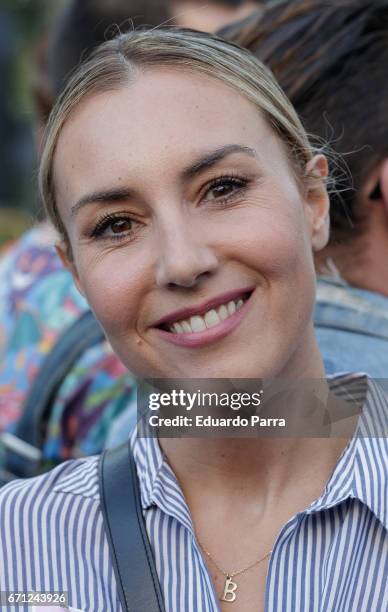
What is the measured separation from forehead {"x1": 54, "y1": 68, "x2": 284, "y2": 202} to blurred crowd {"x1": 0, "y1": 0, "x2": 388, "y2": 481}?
0.89 ft

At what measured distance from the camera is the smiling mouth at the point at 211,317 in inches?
76.4

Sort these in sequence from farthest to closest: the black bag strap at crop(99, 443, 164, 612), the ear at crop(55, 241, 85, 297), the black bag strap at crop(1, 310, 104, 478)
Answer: the black bag strap at crop(1, 310, 104, 478) → the ear at crop(55, 241, 85, 297) → the black bag strap at crop(99, 443, 164, 612)

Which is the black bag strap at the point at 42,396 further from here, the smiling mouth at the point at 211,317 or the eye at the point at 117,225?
the smiling mouth at the point at 211,317

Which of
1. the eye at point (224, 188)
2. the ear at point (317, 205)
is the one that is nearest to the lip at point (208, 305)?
the eye at point (224, 188)

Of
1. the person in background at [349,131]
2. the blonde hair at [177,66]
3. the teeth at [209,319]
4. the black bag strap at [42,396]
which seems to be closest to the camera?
the teeth at [209,319]

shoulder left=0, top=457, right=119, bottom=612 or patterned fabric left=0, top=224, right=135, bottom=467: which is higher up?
patterned fabric left=0, top=224, right=135, bottom=467

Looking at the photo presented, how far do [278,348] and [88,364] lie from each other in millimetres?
1108

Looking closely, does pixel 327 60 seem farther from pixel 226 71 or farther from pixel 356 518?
pixel 356 518

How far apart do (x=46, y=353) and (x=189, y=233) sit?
149cm

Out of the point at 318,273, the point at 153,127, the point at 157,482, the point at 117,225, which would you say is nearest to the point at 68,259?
the point at 117,225

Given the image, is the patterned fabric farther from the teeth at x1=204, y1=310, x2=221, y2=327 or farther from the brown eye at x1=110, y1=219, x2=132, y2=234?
the teeth at x1=204, y1=310, x2=221, y2=327

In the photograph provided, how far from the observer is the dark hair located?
263 cm

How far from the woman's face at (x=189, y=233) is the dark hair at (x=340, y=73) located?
0.60m

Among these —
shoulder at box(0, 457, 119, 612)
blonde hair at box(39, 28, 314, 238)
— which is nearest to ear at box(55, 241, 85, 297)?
blonde hair at box(39, 28, 314, 238)
